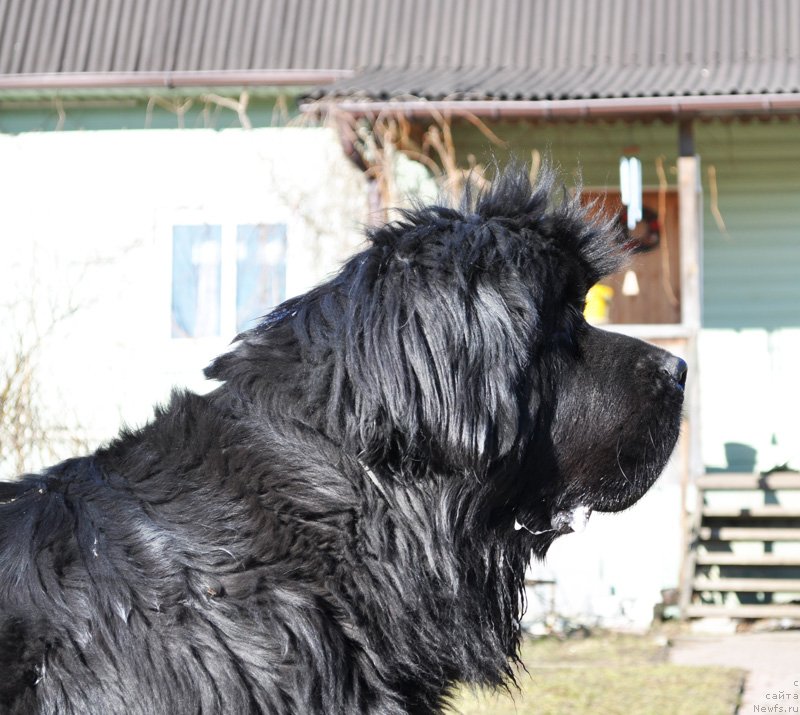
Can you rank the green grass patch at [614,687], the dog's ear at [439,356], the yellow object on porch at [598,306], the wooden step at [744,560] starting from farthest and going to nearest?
Answer: the yellow object on porch at [598,306], the wooden step at [744,560], the green grass patch at [614,687], the dog's ear at [439,356]

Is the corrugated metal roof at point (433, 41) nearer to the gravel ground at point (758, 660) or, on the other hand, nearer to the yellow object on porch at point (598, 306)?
the yellow object on porch at point (598, 306)

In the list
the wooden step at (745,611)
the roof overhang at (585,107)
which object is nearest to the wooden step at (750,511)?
the wooden step at (745,611)

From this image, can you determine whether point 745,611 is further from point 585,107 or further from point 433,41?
point 433,41

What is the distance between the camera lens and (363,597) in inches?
94.0

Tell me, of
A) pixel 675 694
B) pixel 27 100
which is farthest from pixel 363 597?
pixel 27 100

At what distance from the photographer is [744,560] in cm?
914

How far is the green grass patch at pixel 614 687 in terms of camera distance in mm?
5867

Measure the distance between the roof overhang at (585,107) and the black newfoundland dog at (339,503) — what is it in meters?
7.30

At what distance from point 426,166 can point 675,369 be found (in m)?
8.81

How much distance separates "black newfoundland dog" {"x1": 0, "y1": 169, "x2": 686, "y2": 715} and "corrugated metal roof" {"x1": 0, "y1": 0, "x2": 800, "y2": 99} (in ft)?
25.2

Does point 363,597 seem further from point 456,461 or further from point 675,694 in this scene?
point 675,694

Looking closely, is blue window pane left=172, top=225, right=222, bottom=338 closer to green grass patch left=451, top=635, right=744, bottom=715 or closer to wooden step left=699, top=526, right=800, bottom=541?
wooden step left=699, top=526, right=800, bottom=541

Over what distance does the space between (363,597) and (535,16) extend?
1067 centimetres

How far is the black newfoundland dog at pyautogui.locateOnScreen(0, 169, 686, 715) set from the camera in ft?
7.24
